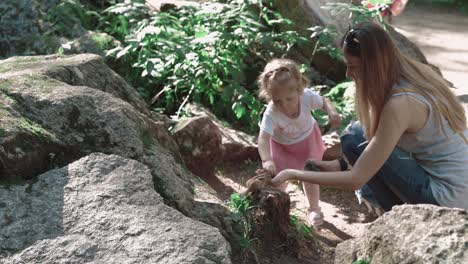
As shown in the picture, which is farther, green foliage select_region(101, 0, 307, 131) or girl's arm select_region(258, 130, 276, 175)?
green foliage select_region(101, 0, 307, 131)

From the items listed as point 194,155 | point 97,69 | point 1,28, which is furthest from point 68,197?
point 1,28

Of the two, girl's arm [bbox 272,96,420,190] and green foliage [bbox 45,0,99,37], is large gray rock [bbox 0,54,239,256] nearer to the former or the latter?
girl's arm [bbox 272,96,420,190]

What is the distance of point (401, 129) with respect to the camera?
9.06 feet

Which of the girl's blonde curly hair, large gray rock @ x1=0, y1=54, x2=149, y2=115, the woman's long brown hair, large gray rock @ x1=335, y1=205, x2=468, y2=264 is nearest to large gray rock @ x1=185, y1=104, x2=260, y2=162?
the girl's blonde curly hair

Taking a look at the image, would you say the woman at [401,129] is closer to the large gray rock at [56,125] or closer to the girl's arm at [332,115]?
the girl's arm at [332,115]

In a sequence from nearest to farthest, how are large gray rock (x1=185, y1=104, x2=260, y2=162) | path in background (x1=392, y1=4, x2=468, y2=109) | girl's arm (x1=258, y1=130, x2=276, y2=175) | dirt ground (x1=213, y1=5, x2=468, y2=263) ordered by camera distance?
1. girl's arm (x1=258, y1=130, x2=276, y2=175)
2. dirt ground (x1=213, y1=5, x2=468, y2=263)
3. large gray rock (x1=185, y1=104, x2=260, y2=162)
4. path in background (x1=392, y1=4, x2=468, y2=109)

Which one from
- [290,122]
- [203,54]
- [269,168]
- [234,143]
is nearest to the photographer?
[269,168]

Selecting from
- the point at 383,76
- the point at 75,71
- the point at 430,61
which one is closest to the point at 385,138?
the point at 383,76

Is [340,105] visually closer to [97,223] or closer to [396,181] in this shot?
[396,181]

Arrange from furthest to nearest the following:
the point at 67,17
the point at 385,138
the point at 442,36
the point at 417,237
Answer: the point at 442,36 → the point at 67,17 → the point at 385,138 → the point at 417,237

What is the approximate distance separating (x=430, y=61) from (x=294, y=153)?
368 centimetres

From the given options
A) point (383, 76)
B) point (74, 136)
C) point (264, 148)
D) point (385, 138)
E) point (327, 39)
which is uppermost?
point (383, 76)

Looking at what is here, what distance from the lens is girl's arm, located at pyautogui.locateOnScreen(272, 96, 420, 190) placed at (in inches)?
107

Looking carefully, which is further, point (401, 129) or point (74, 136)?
point (401, 129)
